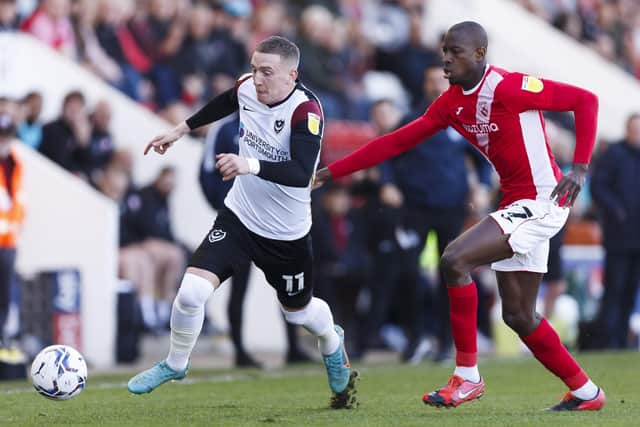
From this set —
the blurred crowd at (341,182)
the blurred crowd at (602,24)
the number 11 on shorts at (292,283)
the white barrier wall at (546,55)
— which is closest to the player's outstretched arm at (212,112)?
the number 11 on shorts at (292,283)

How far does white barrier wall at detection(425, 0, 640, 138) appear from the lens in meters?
23.1

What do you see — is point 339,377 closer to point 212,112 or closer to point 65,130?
point 212,112

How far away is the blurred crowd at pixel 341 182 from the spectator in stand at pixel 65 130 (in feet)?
0.04

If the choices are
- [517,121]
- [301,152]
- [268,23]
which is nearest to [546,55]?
[268,23]

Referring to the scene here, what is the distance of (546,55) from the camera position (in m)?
23.8

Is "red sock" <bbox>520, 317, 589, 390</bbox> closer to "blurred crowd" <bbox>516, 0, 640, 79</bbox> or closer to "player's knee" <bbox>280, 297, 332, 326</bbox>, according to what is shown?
"player's knee" <bbox>280, 297, 332, 326</bbox>

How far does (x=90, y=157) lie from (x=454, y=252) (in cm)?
792

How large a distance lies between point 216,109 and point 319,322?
1.48m

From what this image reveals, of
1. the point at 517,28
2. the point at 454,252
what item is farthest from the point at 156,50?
the point at 454,252

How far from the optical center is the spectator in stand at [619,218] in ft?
50.4

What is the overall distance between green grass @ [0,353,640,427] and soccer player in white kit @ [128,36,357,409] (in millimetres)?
388

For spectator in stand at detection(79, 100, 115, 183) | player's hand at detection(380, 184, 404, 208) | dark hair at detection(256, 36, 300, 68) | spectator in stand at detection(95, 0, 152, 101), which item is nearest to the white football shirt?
dark hair at detection(256, 36, 300, 68)

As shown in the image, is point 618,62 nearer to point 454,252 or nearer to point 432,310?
point 432,310

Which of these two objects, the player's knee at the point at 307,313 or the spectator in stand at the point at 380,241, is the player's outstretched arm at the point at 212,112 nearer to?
the player's knee at the point at 307,313
